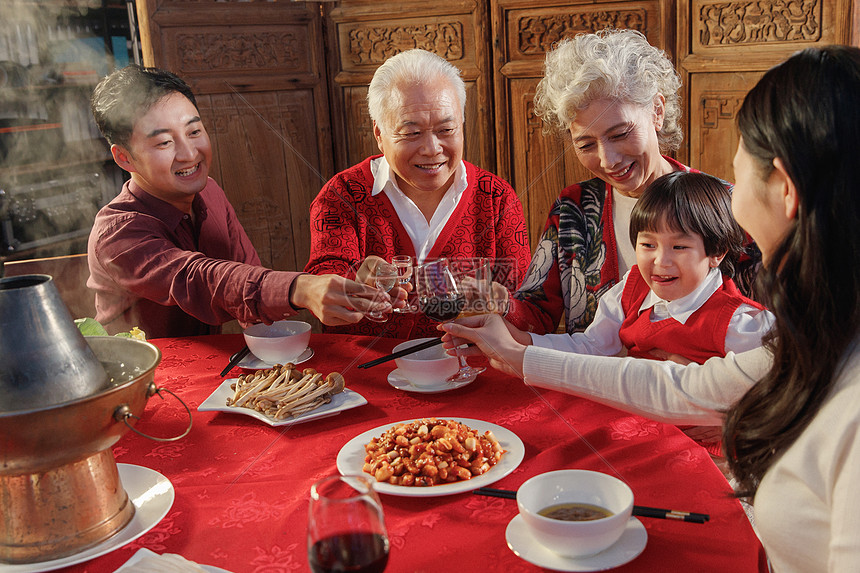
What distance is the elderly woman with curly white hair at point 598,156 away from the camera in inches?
78.7

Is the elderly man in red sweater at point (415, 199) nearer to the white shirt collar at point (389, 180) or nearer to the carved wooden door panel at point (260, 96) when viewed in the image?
the white shirt collar at point (389, 180)

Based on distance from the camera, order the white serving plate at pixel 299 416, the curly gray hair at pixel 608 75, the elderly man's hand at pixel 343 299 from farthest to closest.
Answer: the curly gray hair at pixel 608 75
the elderly man's hand at pixel 343 299
the white serving plate at pixel 299 416

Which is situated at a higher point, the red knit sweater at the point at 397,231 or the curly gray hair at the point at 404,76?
the curly gray hair at the point at 404,76

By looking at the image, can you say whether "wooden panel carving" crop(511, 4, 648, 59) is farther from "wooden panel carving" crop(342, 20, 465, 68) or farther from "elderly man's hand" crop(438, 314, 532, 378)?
"elderly man's hand" crop(438, 314, 532, 378)

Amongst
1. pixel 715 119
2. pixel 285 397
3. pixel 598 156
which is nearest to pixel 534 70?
pixel 715 119

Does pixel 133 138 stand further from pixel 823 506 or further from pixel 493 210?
pixel 823 506

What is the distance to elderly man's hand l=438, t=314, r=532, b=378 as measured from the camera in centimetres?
151

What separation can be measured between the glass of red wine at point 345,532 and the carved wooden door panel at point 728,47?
8.72ft

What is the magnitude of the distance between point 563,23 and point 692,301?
1.88 m

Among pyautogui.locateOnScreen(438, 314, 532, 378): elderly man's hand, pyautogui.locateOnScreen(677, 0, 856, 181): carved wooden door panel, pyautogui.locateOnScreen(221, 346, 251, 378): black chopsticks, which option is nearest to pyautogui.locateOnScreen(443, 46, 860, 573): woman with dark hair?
pyautogui.locateOnScreen(438, 314, 532, 378): elderly man's hand

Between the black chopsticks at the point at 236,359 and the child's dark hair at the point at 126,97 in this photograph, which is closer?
the black chopsticks at the point at 236,359

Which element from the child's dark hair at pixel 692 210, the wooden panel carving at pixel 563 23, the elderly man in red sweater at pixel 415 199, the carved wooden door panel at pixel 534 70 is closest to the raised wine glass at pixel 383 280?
the elderly man in red sweater at pixel 415 199

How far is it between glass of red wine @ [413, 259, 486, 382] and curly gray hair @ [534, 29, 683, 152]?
29.4 inches

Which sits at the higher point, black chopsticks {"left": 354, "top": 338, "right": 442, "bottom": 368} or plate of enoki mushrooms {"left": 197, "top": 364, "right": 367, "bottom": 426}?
black chopsticks {"left": 354, "top": 338, "right": 442, "bottom": 368}
